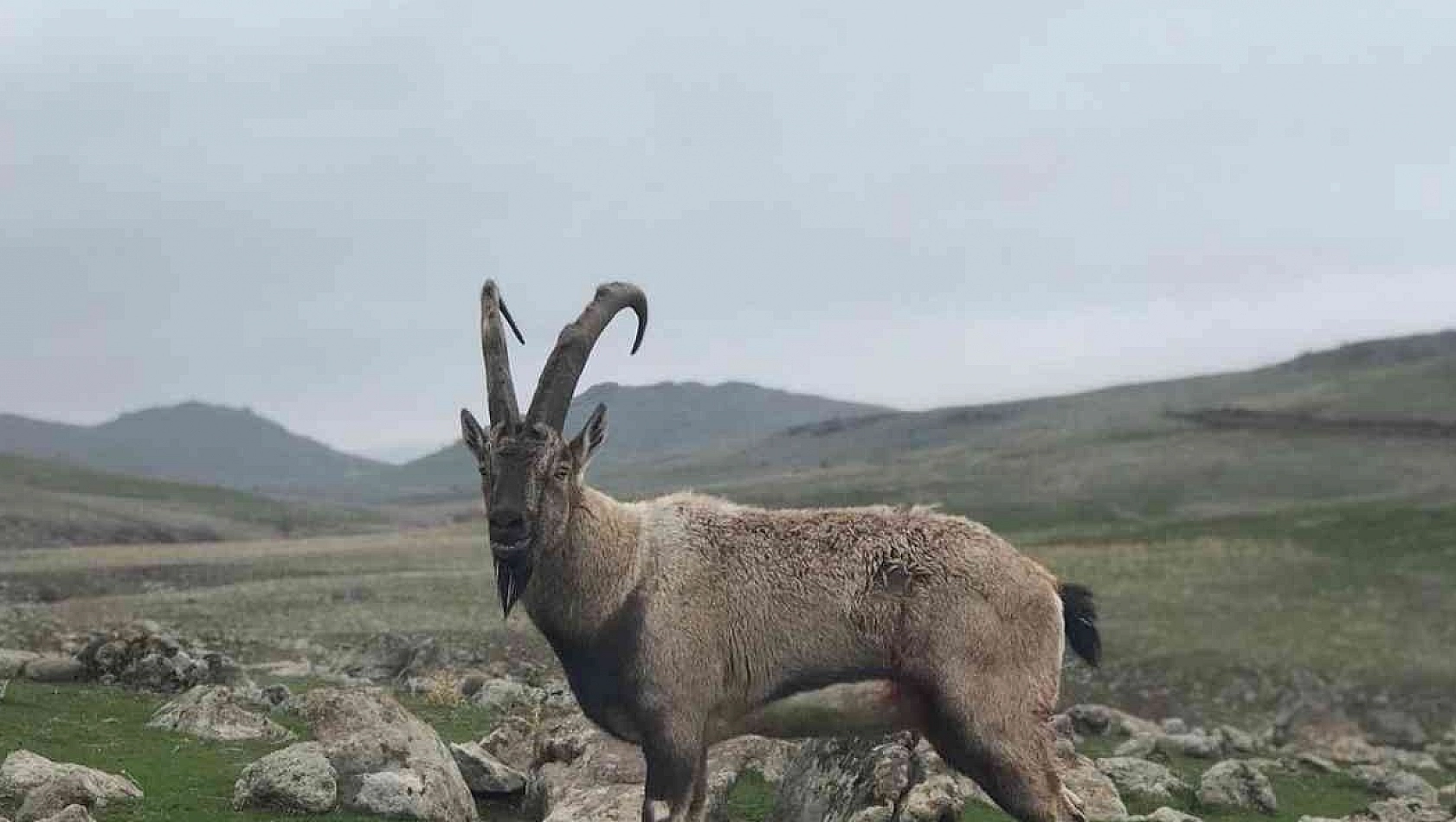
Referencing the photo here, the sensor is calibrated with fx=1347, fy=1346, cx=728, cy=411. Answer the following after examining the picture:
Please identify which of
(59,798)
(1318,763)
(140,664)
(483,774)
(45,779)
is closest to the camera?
(59,798)

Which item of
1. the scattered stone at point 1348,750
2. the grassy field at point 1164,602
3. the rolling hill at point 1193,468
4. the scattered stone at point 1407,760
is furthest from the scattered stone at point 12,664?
the rolling hill at point 1193,468

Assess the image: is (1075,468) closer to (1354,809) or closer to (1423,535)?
(1423,535)

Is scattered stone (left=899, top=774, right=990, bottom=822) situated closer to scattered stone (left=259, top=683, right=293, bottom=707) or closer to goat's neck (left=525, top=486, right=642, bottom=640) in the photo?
goat's neck (left=525, top=486, right=642, bottom=640)

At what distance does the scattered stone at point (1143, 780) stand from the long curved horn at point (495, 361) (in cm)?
1100

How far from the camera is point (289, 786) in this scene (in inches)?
508

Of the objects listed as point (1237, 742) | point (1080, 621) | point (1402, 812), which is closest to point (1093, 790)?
point (1402, 812)

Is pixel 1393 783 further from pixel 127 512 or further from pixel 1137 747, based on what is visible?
pixel 127 512

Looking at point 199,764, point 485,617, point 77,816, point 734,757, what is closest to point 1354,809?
point 734,757

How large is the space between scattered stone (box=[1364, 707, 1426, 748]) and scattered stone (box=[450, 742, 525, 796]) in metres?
25.6

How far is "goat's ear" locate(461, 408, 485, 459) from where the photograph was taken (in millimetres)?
9797

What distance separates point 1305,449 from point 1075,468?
1627 cm

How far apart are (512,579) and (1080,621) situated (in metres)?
4.39

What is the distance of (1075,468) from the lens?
10269cm

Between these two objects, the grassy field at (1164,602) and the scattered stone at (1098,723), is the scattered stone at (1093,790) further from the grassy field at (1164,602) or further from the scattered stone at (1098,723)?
the grassy field at (1164,602)
